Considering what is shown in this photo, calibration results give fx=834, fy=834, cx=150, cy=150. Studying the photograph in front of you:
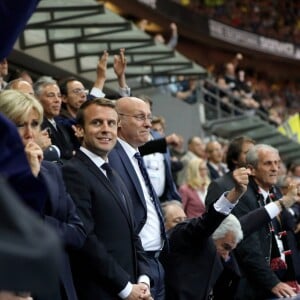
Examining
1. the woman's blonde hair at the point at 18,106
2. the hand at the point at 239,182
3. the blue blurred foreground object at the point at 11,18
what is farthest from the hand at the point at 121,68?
the blue blurred foreground object at the point at 11,18

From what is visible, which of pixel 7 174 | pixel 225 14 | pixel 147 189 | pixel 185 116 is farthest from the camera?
pixel 225 14

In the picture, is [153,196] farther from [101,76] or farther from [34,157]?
[34,157]

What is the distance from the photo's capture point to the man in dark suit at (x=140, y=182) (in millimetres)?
4324

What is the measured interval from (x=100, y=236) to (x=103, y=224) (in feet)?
0.18

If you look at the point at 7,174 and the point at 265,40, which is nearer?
the point at 7,174

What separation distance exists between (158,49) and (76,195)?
8705 mm

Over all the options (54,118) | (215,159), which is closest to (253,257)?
(54,118)

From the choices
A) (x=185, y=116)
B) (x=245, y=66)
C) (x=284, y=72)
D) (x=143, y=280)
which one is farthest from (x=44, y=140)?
(x=284, y=72)

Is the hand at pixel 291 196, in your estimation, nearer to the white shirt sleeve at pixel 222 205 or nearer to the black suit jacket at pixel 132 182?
the white shirt sleeve at pixel 222 205

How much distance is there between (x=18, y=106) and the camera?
9.18 ft

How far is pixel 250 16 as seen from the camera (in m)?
28.4

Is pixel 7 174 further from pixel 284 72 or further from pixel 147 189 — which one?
pixel 284 72

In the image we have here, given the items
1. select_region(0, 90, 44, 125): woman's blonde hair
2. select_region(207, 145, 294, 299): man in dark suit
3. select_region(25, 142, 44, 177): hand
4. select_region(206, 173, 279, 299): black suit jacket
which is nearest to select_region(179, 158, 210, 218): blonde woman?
select_region(207, 145, 294, 299): man in dark suit

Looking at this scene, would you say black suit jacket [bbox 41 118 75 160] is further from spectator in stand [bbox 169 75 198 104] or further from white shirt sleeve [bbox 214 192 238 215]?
spectator in stand [bbox 169 75 198 104]
